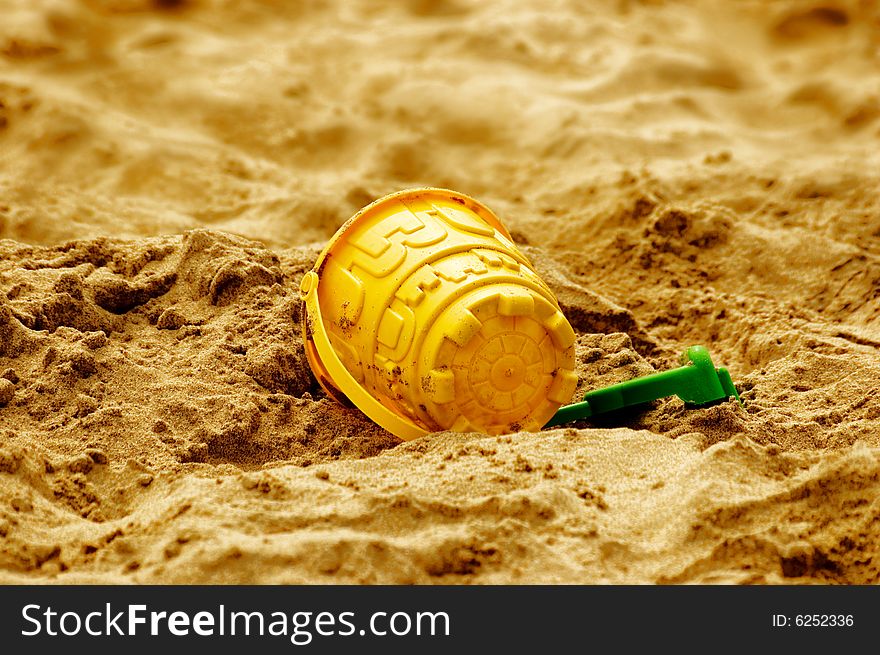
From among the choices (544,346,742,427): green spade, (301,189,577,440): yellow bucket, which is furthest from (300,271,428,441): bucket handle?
(544,346,742,427): green spade

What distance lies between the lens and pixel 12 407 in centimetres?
270

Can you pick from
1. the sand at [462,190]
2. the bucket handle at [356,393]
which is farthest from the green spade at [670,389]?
the bucket handle at [356,393]

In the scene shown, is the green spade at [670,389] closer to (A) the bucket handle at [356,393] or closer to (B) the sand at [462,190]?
(B) the sand at [462,190]

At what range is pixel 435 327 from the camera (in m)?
2.51

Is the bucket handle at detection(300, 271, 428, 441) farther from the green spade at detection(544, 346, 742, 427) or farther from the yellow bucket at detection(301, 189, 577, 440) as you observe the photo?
the green spade at detection(544, 346, 742, 427)

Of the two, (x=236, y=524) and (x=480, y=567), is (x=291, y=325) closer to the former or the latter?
(x=236, y=524)

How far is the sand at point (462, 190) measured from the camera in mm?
2195

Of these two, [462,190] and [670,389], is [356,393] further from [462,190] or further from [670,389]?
[462,190]

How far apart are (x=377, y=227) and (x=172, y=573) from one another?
1069 mm

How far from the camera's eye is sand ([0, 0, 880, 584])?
2.20 m

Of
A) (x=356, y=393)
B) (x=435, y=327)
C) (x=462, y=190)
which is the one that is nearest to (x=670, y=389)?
(x=435, y=327)

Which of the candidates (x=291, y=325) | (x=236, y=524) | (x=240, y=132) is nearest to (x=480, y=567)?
(x=236, y=524)

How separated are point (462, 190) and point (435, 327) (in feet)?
7.13

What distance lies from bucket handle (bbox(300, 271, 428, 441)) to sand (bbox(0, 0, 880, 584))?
0.26 feet
